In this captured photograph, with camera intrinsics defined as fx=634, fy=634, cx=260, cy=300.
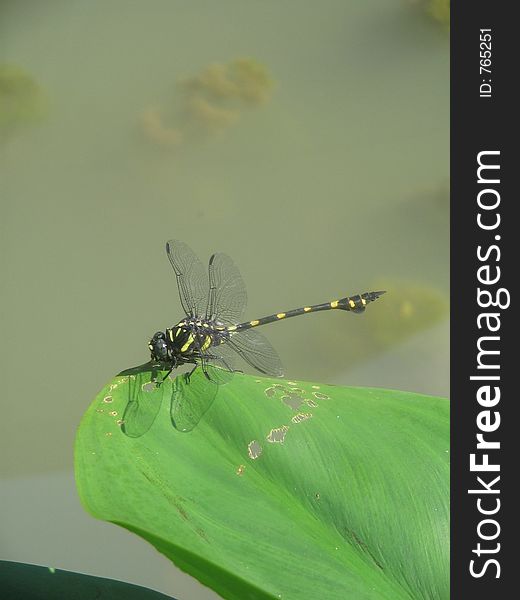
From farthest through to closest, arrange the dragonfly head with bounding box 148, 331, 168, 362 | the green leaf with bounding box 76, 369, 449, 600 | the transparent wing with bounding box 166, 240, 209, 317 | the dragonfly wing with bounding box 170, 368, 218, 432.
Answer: the transparent wing with bounding box 166, 240, 209, 317
the dragonfly head with bounding box 148, 331, 168, 362
the dragonfly wing with bounding box 170, 368, 218, 432
the green leaf with bounding box 76, 369, 449, 600

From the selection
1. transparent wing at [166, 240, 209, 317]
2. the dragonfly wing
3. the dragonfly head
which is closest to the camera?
the dragonfly wing

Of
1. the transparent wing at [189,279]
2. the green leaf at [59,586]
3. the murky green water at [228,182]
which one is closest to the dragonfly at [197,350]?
the transparent wing at [189,279]

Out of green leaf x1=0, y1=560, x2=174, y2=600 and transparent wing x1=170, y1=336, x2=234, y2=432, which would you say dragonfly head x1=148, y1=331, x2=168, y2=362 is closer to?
transparent wing x1=170, y1=336, x2=234, y2=432

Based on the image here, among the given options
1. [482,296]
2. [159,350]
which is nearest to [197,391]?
[159,350]

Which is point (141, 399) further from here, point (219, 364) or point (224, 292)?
point (224, 292)

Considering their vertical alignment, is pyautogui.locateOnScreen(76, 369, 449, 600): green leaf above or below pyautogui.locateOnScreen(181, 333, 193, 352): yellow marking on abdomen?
below

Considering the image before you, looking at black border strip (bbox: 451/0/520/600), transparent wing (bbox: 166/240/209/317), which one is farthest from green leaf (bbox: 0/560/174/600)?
transparent wing (bbox: 166/240/209/317)
